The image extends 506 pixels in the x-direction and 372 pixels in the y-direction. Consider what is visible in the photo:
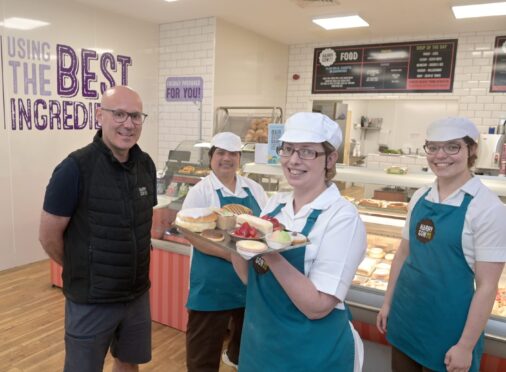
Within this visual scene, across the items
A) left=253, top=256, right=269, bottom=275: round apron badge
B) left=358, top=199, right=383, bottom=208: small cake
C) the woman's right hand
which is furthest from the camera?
left=358, top=199, right=383, bottom=208: small cake

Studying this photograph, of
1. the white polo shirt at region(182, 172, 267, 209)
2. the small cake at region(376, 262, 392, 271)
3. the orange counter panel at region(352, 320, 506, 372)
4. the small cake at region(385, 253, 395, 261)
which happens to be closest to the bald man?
the white polo shirt at region(182, 172, 267, 209)

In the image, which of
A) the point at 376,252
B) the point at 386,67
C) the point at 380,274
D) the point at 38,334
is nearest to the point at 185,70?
the point at 386,67

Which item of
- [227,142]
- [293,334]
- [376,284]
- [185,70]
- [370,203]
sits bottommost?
[376,284]

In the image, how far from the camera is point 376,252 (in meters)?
3.13

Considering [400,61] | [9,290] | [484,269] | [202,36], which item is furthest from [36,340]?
[400,61]

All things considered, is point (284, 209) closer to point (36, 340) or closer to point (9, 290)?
point (36, 340)

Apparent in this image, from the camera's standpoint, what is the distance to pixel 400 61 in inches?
258

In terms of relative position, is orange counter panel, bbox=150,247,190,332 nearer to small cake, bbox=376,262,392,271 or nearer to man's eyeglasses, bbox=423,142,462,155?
small cake, bbox=376,262,392,271

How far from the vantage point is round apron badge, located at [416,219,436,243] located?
1.74 m

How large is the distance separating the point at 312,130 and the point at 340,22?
4972mm

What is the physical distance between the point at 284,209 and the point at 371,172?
165 centimetres

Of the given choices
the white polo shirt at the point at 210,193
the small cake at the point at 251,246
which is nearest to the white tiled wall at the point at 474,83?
the white polo shirt at the point at 210,193

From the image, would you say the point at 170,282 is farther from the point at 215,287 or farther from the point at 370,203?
the point at 370,203

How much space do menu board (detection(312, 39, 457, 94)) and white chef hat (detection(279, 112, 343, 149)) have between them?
5740 mm
